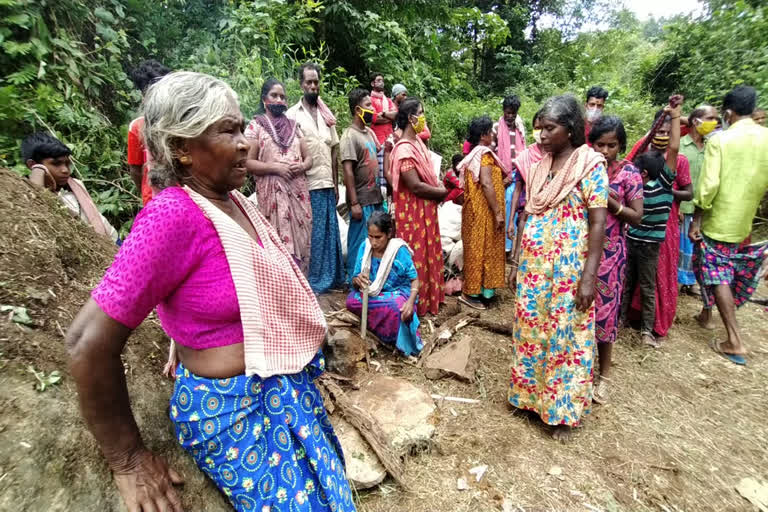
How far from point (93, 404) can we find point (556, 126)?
259cm

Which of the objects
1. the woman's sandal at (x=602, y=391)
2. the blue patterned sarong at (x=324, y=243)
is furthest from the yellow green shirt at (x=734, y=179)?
the blue patterned sarong at (x=324, y=243)

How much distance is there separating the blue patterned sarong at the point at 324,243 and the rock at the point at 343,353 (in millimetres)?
1151

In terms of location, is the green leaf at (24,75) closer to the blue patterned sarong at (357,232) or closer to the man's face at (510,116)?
the blue patterned sarong at (357,232)

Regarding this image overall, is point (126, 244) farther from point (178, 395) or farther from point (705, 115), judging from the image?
point (705, 115)

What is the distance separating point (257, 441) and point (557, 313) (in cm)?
210

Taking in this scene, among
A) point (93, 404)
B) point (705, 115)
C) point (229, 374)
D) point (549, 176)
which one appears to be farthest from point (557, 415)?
point (705, 115)

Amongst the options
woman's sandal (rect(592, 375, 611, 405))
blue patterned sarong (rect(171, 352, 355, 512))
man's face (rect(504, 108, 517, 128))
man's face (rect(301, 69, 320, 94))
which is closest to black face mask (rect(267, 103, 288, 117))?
man's face (rect(301, 69, 320, 94))

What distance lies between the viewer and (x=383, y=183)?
4562 millimetres

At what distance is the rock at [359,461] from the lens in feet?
7.54

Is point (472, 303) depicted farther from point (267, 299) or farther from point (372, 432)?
point (267, 299)

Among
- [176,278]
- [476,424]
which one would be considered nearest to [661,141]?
[476,424]

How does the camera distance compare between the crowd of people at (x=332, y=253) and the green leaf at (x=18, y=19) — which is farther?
the green leaf at (x=18, y=19)

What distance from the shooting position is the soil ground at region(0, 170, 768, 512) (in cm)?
112

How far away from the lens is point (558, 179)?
2555mm
